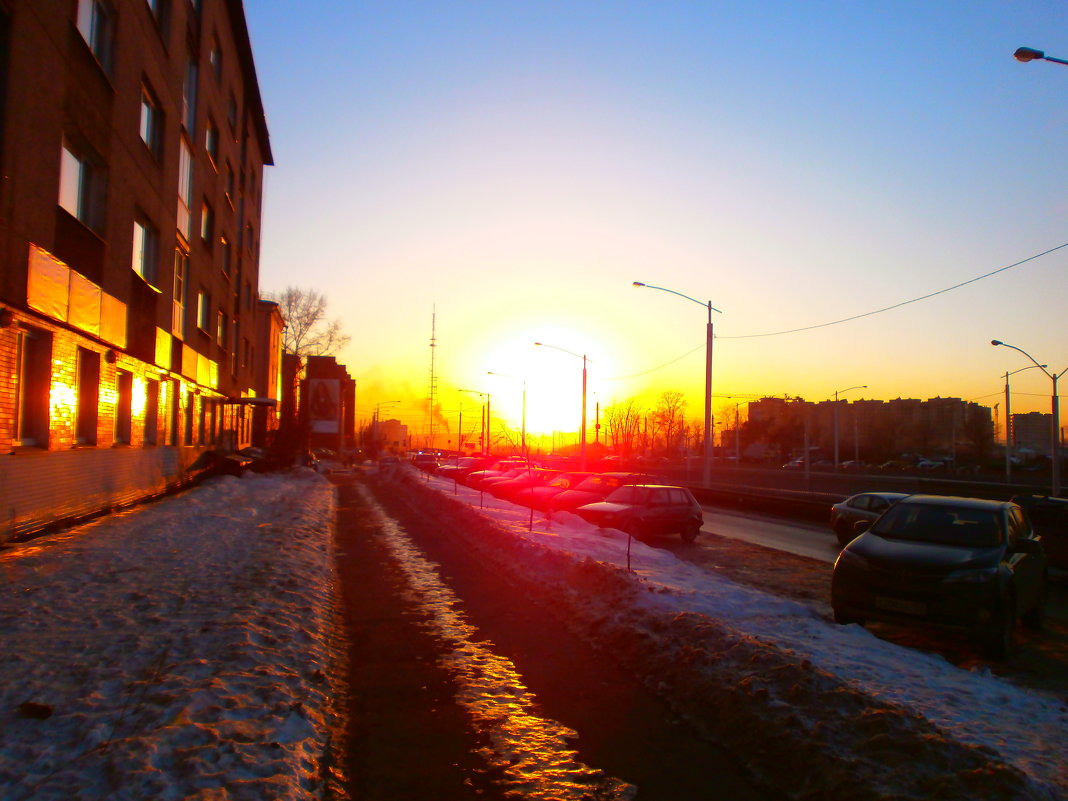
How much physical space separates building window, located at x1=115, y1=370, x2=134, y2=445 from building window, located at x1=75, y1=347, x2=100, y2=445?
2178 mm

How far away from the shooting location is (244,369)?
131ft

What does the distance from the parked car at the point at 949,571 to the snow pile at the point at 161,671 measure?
576cm

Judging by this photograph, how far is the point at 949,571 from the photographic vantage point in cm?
801

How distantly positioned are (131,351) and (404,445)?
523ft

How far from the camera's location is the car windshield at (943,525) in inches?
347

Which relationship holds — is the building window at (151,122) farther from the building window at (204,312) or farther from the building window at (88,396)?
the building window at (204,312)

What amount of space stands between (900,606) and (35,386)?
41.2 ft

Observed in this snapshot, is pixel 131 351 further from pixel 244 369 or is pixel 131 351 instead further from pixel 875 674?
pixel 244 369

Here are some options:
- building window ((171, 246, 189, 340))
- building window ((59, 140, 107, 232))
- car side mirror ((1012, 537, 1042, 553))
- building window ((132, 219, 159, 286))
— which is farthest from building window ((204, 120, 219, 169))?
car side mirror ((1012, 537, 1042, 553))

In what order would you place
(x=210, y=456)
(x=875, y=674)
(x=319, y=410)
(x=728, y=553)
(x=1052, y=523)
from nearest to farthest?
1. (x=875, y=674)
2. (x=1052, y=523)
3. (x=728, y=553)
4. (x=210, y=456)
5. (x=319, y=410)

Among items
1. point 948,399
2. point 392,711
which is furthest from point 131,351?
point 948,399

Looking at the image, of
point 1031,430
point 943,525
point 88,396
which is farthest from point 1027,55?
point 1031,430

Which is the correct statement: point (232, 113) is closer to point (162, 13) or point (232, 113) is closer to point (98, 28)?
point (162, 13)

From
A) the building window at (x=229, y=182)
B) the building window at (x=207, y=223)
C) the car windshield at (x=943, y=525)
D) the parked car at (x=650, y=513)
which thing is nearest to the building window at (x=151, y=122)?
the building window at (x=207, y=223)
